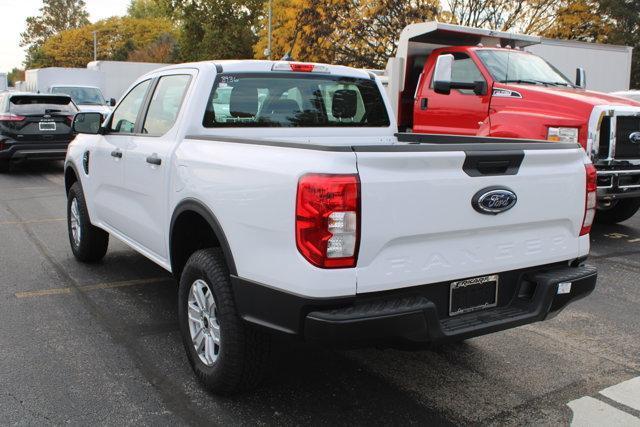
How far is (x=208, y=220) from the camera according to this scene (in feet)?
10.9

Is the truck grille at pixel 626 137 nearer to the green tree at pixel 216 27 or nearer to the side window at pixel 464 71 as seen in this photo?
the side window at pixel 464 71

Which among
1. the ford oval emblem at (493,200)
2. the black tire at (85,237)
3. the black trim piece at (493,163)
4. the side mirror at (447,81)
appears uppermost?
the side mirror at (447,81)

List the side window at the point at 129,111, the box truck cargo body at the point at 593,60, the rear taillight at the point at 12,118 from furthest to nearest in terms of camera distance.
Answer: the box truck cargo body at the point at 593,60
the rear taillight at the point at 12,118
the side window at the point at 129,111

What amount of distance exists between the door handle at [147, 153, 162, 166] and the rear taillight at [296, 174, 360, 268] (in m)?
1.64

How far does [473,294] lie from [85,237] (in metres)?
4.06

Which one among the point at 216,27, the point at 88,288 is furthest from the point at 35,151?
the point at 216,27

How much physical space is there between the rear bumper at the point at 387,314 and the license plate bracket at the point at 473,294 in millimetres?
33

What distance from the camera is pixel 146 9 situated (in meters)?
100

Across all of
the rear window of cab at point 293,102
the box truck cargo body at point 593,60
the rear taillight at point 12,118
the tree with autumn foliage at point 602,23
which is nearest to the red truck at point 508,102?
the rear window of cab at point 293,102

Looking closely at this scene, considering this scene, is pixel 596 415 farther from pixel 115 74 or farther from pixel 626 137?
pixel 115 74

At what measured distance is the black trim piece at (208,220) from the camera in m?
3.11

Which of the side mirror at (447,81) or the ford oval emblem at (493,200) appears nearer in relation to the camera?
the ford oval emblem at (493,200)

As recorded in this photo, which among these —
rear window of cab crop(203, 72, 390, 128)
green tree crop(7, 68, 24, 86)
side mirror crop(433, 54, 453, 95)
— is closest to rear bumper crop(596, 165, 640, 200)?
side mirror crop(433, 54, 453, 95)

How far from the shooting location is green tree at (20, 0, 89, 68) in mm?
101125
